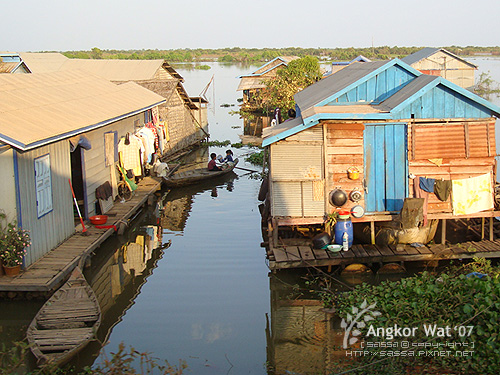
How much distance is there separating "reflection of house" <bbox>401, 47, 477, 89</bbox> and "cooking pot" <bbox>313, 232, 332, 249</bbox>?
25769 mm

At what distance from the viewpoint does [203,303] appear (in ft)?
36.4

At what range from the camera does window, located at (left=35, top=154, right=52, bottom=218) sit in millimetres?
11414

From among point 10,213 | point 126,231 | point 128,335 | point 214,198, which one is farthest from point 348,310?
point 214,198

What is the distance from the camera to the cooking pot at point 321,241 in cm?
1180

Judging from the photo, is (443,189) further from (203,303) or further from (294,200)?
(203,303)

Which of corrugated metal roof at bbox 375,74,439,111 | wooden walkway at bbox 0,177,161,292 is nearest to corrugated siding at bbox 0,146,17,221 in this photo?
wooden walkway at bbox 0,177,161,292

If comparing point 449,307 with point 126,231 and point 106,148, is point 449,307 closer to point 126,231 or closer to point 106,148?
point 126,231

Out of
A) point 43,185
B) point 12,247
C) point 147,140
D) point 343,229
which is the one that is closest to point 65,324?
point 12,247

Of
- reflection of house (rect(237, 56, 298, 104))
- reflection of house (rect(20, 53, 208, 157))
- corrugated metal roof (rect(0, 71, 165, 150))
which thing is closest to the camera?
corrugated metal roof (rect(0, 71, 165, 150))

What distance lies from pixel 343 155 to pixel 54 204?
6.11 m

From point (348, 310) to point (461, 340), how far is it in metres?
2.42

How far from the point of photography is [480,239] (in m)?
12.8

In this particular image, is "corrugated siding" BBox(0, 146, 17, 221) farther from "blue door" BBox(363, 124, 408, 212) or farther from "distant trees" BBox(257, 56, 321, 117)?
"distant trees" BBox(257, 56, 321, 117)

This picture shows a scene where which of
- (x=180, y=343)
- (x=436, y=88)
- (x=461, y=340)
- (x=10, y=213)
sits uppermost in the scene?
(x=436, y=88)
